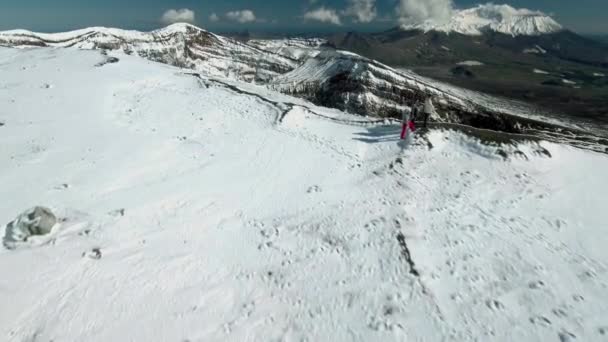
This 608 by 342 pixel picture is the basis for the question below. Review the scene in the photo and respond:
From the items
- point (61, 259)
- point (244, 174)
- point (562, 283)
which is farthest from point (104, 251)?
point (562, 283)

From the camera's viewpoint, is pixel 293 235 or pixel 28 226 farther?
pixel 293 235

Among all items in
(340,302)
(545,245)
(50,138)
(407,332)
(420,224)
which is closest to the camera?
(407,332)

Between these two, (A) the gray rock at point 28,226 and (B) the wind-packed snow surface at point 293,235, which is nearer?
(B) the wind-packed snow surface at point 293,235

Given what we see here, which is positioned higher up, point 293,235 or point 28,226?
point 28,226

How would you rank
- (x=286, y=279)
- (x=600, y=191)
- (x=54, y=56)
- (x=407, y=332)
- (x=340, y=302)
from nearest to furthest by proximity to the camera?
(x=407, y=332)
(x=340, y=302)
(x=286, y=279)
(x=600, y=191)
(x=54, y=56)

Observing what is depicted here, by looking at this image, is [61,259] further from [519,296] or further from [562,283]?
[562,283]
